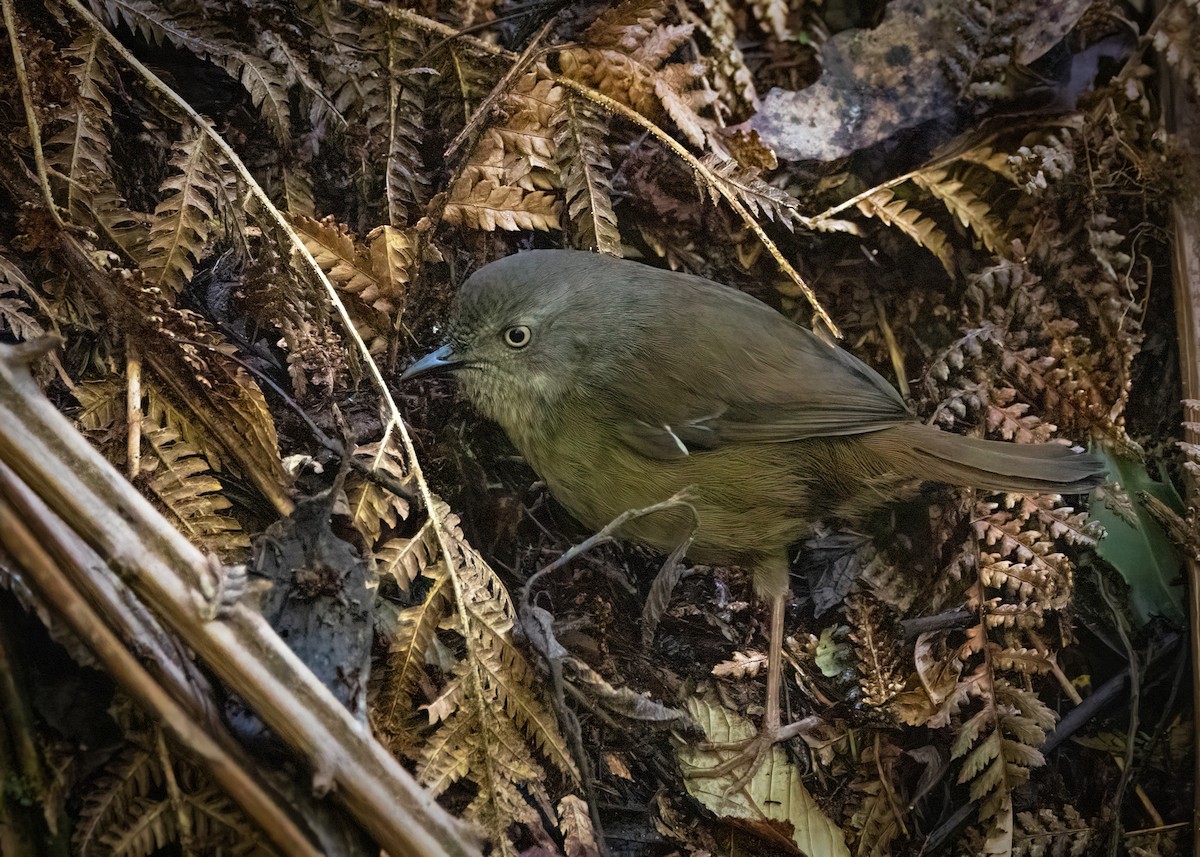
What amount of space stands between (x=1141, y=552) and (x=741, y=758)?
3.79ft

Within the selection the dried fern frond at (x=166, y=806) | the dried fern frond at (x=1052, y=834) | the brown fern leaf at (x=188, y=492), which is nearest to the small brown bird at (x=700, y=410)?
the brown fern leaf at (x=188, y=492)

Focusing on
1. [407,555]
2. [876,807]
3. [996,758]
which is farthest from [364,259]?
[996,758]

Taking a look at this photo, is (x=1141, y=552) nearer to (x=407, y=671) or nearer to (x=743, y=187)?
(x=743, y=187)

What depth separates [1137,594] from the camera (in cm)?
224

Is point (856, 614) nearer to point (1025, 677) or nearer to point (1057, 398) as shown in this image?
point (1025, 677)

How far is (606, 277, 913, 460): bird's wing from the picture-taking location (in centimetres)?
221

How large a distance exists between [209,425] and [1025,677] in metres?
1.93

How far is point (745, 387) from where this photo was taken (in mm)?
2234

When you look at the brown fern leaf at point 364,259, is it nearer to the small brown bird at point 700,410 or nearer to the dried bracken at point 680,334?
the dried bracken at point 680,334

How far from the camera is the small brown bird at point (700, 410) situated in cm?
214

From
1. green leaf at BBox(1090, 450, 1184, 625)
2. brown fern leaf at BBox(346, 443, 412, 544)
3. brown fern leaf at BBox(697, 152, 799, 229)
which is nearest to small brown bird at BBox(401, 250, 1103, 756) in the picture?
green leaf at BBox(1090, 450, 1184, 625)

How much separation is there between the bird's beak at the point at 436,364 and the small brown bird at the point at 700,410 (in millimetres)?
11

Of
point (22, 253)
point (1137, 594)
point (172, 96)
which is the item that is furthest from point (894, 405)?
point (22, 253)

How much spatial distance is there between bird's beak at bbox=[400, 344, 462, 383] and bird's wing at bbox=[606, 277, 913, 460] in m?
0.40
